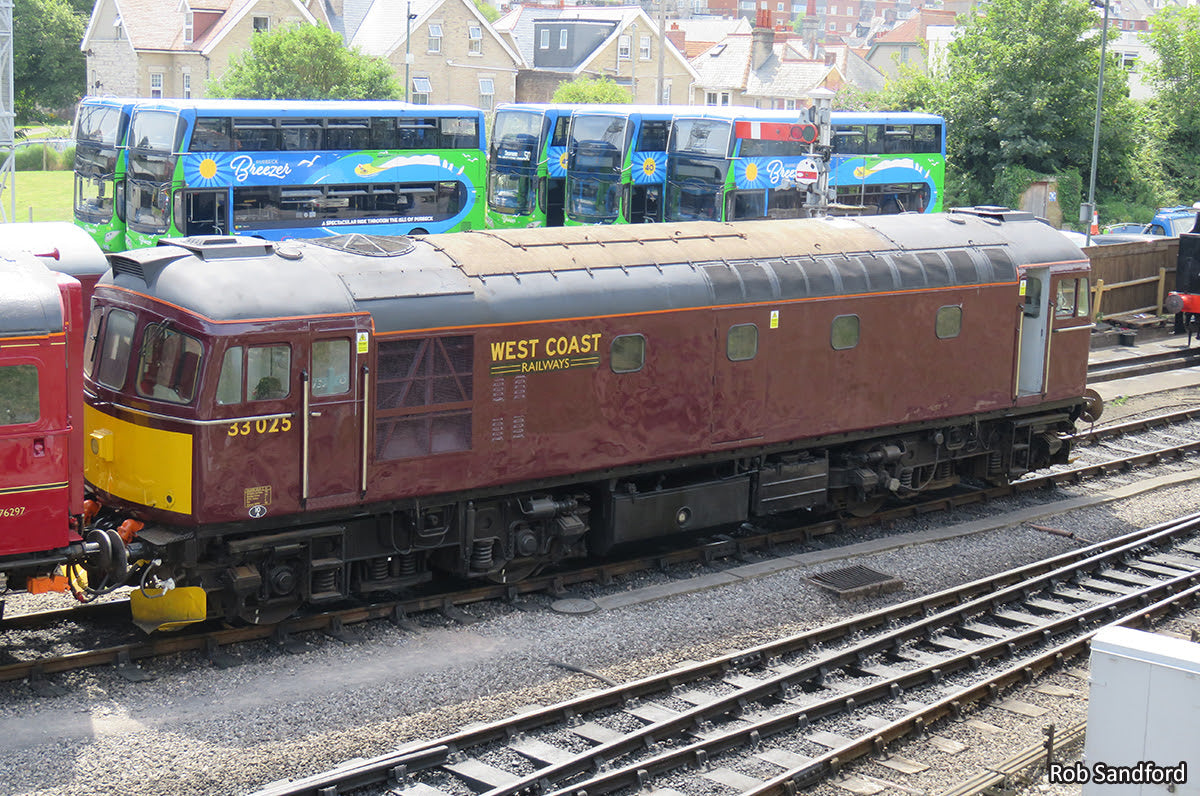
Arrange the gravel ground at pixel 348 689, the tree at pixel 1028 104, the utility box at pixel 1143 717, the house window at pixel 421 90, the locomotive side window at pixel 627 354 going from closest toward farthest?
the utility box at pixel 1143 717 → the gravel ground at pixel 348 689 → the locomotive side window at pixel 627 354 → the tree at pixel 1028 104 → the house window at pixel 421 90

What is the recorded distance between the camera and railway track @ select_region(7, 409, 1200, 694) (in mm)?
11859

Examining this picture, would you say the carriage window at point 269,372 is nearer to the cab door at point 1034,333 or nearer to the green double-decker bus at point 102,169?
the cab door at point 1034,333

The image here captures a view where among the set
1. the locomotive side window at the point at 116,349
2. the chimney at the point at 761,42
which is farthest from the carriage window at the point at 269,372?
the chimney at the point at 761,42

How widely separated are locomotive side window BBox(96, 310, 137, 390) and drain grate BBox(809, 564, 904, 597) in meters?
7.73

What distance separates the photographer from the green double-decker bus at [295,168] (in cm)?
2555

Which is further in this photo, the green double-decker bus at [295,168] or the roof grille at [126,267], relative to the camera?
the green double-decker bus at [295,168]

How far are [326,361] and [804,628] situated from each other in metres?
5.57

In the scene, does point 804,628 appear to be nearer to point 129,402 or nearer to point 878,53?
point 129,402

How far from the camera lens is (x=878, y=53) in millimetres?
113312

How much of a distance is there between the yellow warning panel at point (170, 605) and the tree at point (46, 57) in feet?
225

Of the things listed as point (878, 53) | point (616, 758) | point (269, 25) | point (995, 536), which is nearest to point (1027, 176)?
point (995, 536)

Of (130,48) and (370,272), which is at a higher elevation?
(130,48)

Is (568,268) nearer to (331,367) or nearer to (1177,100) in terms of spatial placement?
(331,367)

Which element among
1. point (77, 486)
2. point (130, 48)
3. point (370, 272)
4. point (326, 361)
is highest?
point (130, 48)
